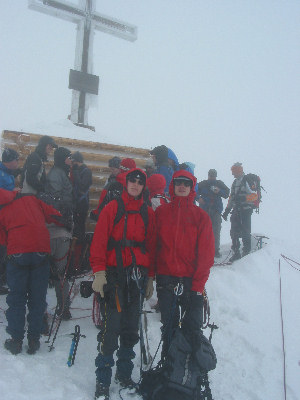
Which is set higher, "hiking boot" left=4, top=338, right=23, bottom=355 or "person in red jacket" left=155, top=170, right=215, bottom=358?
"person in red jacket" left=155, top=170, right=215, bottom=358

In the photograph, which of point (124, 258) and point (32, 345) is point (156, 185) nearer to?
point (124, 258)

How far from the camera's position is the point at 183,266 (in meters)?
3.55

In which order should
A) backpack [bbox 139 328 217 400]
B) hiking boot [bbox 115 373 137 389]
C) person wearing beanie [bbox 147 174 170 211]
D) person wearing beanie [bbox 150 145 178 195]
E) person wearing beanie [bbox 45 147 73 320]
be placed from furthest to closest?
person wearing beanie [bbox 150 145 178 195] → person wearing beanie [bbox 147 174 170 211] → person wearing beanie [bbox 45 147 73 320] → hiking boot [bbox 115 373 137 389] → backpack [bbox 139 328 217 400]

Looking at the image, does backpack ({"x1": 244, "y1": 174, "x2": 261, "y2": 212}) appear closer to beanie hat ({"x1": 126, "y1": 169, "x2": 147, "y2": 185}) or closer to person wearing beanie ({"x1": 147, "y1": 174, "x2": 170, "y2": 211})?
person wearing beanie ({"x1": 147, "y1": 174, "x2": 170, "y2": 211})

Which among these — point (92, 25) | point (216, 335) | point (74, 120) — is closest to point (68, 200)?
point (216, 335)

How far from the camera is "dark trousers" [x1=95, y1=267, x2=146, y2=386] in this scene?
3.28m

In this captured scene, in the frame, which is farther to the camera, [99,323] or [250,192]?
[250,192]

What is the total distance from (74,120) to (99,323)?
856 cm

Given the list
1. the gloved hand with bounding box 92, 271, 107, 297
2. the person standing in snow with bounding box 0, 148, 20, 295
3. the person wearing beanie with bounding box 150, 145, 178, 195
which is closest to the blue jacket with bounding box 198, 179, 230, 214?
the person wearing beanie with bounding box 150, 145, 178, 195

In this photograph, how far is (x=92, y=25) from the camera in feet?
38.2

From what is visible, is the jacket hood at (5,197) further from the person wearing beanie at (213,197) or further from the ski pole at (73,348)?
the person wearing beanie at (213,197)

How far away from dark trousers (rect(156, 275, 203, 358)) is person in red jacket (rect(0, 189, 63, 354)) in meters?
1.64

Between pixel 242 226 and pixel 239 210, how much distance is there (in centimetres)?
46

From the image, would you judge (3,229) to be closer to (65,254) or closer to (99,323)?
(65,254)
